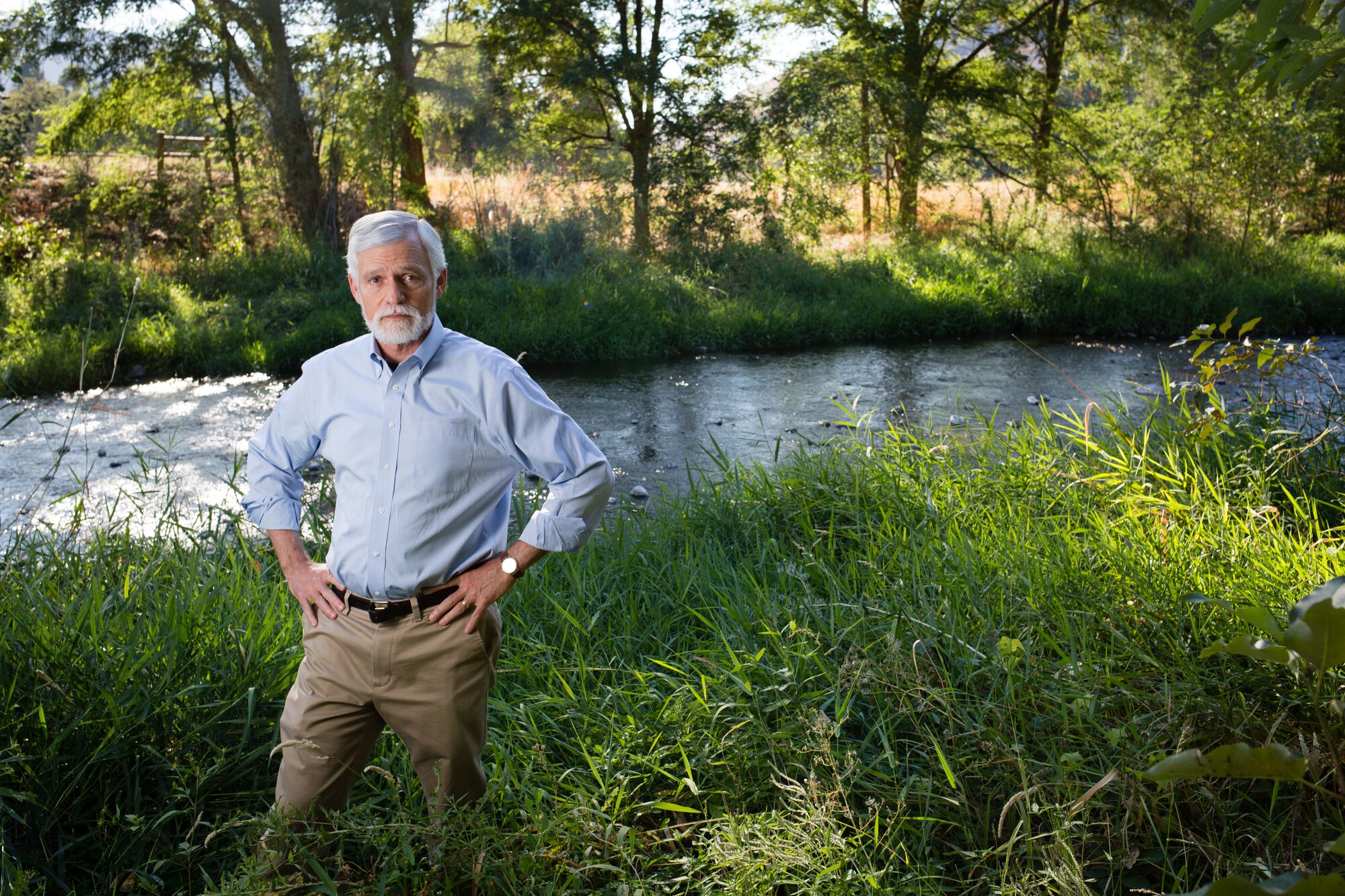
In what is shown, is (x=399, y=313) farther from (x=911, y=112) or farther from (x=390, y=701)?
(x=911, y=112)

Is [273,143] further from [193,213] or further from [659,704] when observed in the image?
[659,704]

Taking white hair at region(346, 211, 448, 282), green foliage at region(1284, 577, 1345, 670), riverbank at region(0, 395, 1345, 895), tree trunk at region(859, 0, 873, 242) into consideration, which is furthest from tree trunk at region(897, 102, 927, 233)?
green foliage at region(1284, 577, 1345, 670)

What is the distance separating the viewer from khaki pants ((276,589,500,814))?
A: 237cm

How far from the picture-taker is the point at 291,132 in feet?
47.9

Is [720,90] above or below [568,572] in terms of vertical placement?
above

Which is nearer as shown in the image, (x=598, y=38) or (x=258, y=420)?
(x=258, y=420)

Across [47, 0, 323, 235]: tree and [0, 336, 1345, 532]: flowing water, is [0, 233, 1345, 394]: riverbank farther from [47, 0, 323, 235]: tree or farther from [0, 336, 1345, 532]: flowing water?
[47, 0, 323, 235]: tree

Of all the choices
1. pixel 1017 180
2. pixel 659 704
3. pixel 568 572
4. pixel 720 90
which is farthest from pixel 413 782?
pixel 1017 180

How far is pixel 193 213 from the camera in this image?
14.4 metres

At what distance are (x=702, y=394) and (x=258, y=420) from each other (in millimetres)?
3837

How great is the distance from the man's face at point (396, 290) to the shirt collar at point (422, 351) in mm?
18

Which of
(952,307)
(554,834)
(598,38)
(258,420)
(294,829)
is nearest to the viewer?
(294,829)

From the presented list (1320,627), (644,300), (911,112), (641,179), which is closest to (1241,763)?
(1320,627)

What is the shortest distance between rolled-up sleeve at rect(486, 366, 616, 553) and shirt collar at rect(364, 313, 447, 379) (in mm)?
182
